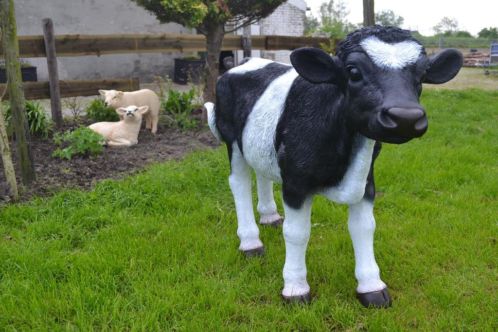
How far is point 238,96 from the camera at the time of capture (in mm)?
3064

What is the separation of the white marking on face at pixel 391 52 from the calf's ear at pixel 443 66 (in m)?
0.15

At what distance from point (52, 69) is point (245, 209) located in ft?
14.3

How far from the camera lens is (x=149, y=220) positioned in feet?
12.7

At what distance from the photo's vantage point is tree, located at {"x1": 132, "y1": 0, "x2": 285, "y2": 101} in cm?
617

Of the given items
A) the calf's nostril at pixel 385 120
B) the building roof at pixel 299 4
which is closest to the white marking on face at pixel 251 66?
the calf's nostril at pixel 385 120

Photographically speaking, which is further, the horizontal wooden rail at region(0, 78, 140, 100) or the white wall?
the white wall

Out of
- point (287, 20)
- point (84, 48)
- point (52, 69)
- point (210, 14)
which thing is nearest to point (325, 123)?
point (210, 14)

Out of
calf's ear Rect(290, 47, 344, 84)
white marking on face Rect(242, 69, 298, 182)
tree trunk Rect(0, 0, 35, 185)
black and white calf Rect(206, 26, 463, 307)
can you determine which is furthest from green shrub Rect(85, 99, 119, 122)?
calf's ear Rect(290, 47, 344, 84)

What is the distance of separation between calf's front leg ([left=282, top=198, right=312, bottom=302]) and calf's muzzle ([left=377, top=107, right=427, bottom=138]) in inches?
31.4

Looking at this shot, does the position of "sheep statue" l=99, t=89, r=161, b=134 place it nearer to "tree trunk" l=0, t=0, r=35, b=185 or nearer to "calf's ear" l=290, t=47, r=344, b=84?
"tree trunk" l=0, t=0, r=35, b=185

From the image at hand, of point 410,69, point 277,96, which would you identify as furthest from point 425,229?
point 410,69

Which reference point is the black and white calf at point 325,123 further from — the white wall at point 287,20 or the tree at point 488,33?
the tree at point 488,33

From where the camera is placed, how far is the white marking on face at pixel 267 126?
2.67m

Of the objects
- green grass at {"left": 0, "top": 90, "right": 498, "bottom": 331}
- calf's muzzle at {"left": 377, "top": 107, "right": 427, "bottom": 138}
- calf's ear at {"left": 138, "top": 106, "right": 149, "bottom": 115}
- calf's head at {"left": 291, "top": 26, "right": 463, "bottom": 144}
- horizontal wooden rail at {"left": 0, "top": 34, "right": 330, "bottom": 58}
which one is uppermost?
horizontal wooden rail at {"left": 0, "top": 34, "right": 330, "bottom": 58}
